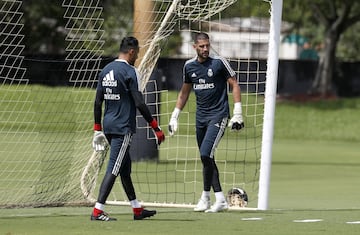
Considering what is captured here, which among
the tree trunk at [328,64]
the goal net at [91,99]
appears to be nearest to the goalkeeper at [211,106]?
the goal net at [91,99]

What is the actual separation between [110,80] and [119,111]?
0.38 m

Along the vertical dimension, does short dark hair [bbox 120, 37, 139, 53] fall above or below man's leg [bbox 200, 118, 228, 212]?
above

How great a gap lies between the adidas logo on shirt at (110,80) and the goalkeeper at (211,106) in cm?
162

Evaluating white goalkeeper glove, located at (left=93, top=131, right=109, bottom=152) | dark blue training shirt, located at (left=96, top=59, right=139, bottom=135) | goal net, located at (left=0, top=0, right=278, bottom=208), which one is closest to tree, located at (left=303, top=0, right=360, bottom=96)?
goal net, located at (left=0, top=0, right=278, bottom=208)

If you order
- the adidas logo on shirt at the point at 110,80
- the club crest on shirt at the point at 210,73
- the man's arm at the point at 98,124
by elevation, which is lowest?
the man's arm at the point at 98,124

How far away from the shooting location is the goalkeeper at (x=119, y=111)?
1195 cm

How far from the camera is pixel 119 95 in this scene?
12.0 metres

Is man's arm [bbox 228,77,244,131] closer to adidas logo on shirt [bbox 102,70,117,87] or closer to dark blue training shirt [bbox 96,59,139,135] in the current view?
dark blue training shirt [bbox 96,59,139,135]

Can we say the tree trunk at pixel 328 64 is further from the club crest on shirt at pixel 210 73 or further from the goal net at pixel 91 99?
the club crest on shirt at pixel 210 73

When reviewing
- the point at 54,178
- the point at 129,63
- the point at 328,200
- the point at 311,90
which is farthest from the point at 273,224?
the point at 311,90

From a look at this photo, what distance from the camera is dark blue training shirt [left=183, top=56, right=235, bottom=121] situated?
520 inches

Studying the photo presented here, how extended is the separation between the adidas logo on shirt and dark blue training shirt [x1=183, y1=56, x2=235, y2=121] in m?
1.65

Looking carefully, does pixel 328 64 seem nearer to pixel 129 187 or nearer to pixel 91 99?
pixel 91 99

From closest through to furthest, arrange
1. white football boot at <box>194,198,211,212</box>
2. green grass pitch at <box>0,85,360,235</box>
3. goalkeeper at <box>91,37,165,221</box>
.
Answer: green grass pitch at <box>0,85,360,235</box> < goalkeeper at <box>91,37,165,221</box> < white football boot at <box>194,198,211,212</box>
